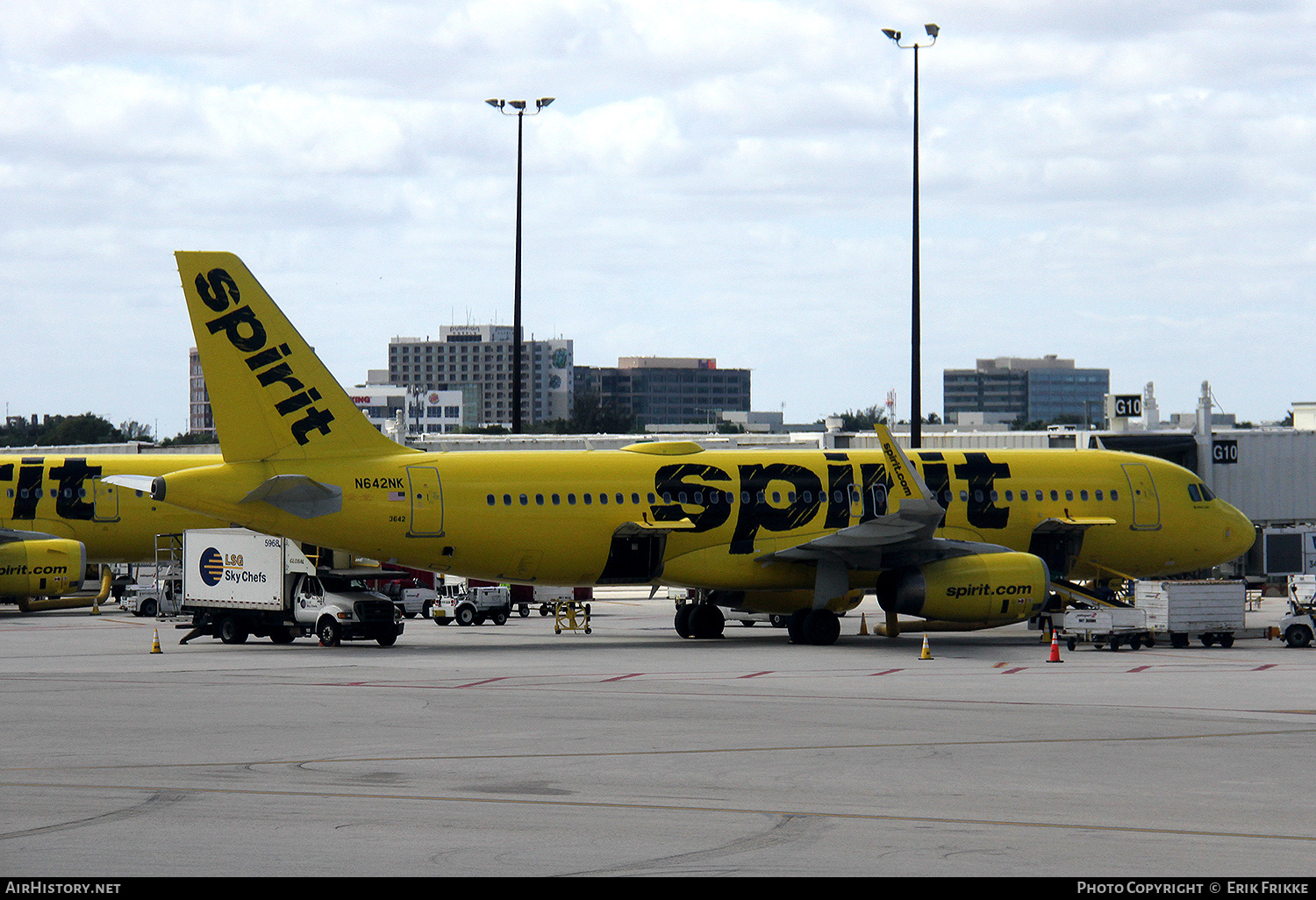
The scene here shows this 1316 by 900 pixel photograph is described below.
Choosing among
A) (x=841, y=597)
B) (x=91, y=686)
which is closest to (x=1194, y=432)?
(x=841, y=597)

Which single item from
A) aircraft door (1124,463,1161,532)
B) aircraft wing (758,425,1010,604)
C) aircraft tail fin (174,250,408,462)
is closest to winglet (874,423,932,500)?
aircraft wing (758,425,1010,604)

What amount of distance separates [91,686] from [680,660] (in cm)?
1219

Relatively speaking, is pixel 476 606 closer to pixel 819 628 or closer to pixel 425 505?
pixel 425 505

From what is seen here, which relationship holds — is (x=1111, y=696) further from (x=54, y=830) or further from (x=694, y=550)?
(x=54, y=830)

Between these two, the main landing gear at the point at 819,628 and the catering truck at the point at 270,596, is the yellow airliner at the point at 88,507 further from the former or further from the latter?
the main landing gear at the point at 819,628

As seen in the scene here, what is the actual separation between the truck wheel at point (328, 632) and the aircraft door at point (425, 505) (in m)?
3.35

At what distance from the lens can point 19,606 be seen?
5391 centimetres

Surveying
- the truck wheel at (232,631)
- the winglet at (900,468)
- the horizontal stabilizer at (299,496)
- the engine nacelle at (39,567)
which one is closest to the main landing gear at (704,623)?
the winglet at (900,468)

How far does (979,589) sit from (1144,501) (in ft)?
27.2

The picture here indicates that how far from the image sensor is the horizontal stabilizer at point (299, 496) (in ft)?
113

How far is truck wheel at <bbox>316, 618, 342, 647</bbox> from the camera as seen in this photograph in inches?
1464

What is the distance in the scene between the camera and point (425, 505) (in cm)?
3591

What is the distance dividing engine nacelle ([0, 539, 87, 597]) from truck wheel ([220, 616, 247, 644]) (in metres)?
11.9

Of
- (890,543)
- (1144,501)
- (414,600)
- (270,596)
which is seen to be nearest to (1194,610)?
(1144,501)
